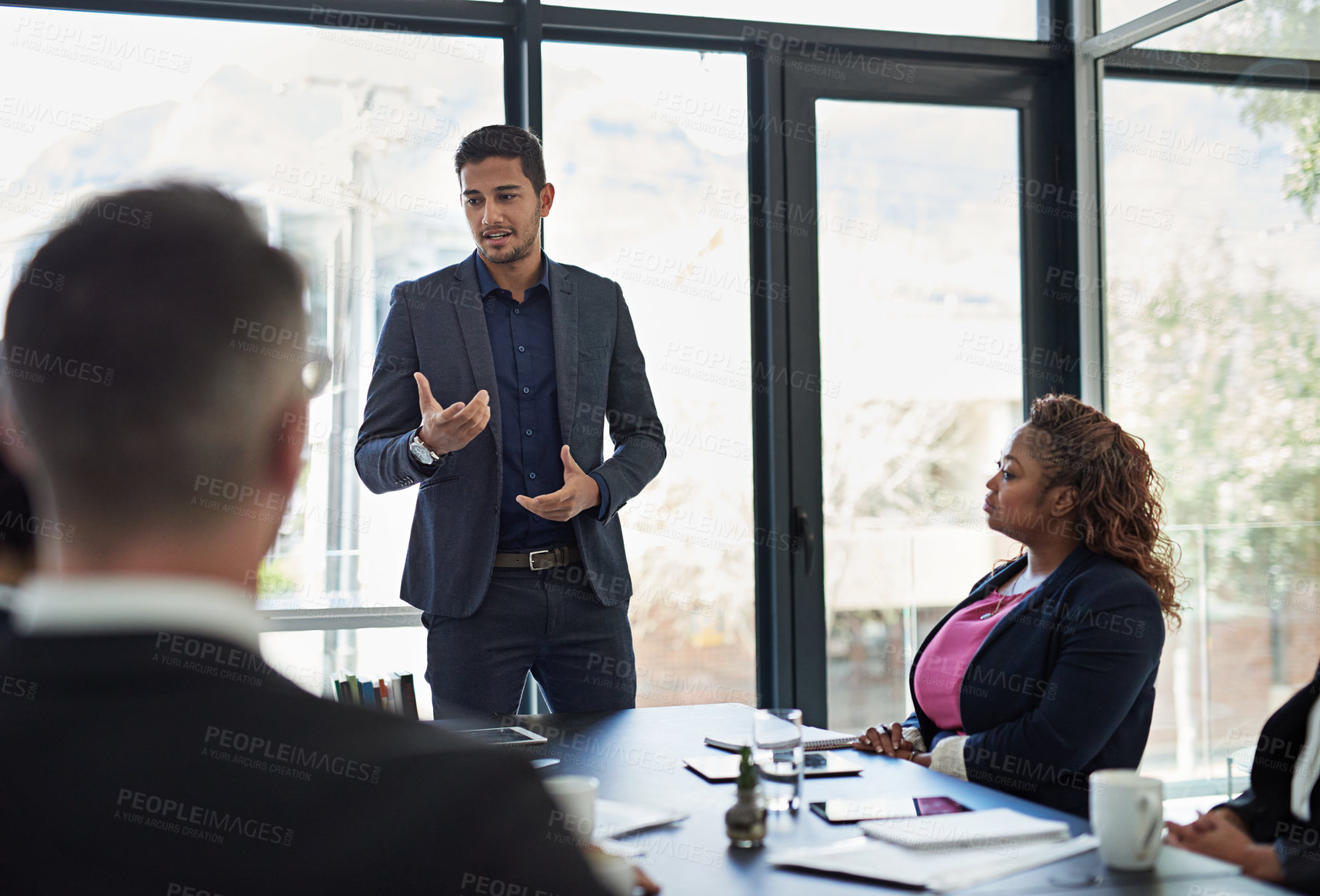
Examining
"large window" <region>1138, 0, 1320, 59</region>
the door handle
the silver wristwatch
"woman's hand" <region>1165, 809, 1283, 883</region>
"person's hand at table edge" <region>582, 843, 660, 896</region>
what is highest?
"large window" <region>1138, 0, 1320, 59</region>

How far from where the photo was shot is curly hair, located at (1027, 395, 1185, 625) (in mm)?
2184

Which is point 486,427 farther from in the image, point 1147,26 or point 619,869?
point 1147,26

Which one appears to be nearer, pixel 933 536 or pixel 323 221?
pixel 323 221

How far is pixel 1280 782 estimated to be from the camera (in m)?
1.72

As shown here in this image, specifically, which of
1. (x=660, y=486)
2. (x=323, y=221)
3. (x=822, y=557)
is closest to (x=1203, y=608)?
(x=822, y=557)

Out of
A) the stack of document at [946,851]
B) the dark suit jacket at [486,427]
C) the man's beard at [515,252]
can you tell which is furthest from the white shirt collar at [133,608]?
the man's beard at [515,252]

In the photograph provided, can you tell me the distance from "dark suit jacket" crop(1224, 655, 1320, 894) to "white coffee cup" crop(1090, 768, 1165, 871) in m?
0.41

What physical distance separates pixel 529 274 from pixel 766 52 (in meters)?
1.26

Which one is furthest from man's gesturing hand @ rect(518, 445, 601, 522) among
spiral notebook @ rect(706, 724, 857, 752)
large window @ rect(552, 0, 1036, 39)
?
large window @ rect(552, 0, 1036, 39)

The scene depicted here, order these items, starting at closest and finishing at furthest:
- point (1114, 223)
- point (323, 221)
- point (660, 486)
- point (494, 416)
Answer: point (494, 416), point (323, 221), point (660, 486), point (1114, 223)

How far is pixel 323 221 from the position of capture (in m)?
3.37

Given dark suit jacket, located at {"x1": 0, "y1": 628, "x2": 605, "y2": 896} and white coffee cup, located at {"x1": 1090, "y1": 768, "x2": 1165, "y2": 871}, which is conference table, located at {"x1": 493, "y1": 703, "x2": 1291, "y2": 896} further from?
dark suit jacket, located at {"x1": 0, "y1": 628, "x2": 605, "y2": 896}

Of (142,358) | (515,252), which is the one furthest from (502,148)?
(142,358)

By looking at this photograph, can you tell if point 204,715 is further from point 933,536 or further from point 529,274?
point 933,536
